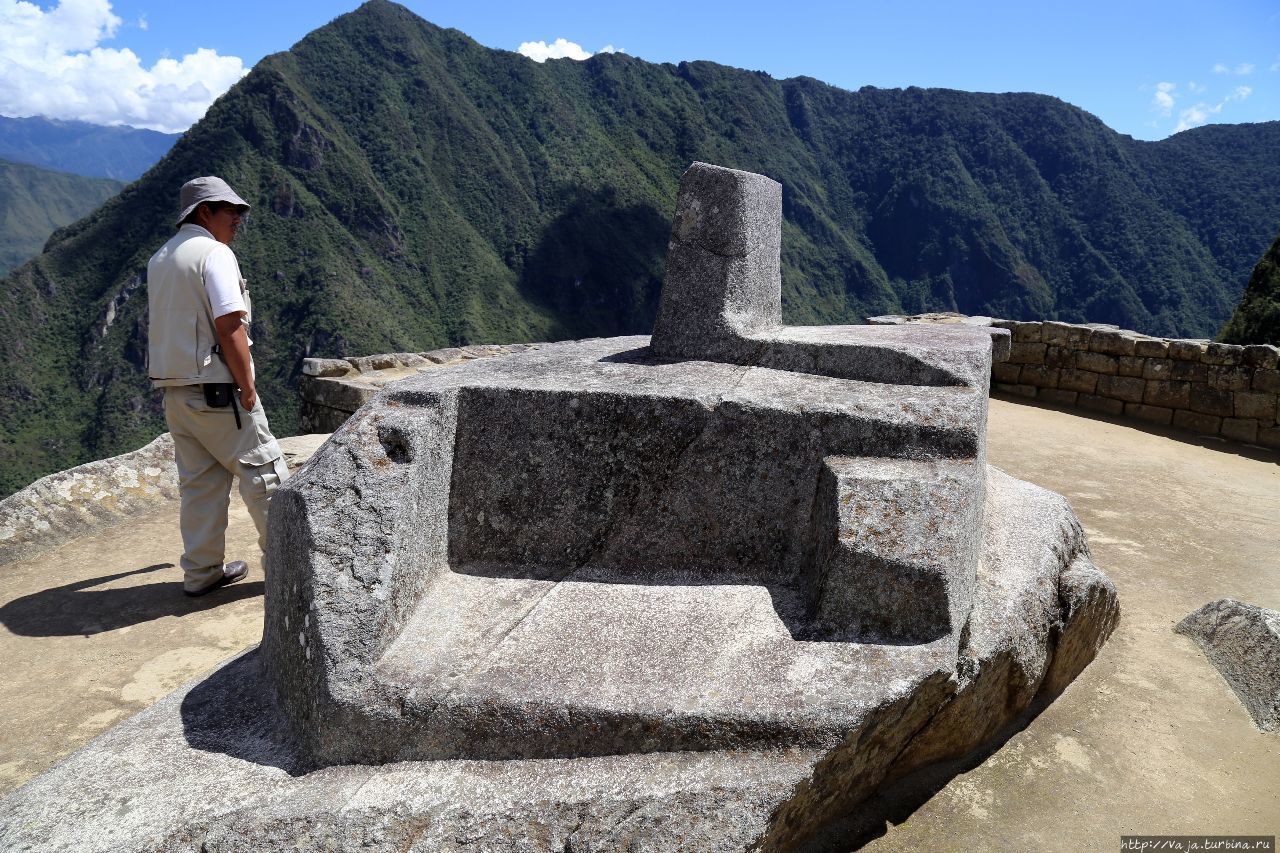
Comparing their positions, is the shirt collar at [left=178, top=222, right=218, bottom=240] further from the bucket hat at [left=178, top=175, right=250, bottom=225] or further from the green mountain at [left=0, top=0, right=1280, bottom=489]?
the green mountain at [left=0, top=0, right=1280, bottom=489]

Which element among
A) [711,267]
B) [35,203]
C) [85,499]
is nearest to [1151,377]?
[711,267]

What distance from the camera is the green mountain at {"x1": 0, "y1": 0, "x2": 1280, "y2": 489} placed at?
5003 centimetres

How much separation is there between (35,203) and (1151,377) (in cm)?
20829

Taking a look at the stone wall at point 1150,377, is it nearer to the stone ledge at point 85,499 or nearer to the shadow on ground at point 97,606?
the stone ledge at point 85,499

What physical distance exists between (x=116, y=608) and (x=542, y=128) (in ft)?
266

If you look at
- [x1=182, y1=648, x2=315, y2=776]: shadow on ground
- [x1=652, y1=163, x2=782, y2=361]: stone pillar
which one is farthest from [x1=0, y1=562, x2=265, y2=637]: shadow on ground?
[x1=652, y1=163, x2=782, y2=361]: stone pillar

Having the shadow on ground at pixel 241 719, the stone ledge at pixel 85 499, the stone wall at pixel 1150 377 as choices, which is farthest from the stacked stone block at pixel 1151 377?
the shadow on ground at pixel 241 719

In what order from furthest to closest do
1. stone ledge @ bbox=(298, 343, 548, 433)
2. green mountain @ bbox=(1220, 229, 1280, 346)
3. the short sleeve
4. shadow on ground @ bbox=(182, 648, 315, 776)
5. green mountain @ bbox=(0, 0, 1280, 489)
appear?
1. green mountain @ bbox=(0, 0, 1280, 489)
2. green mountain @ bbox=(1220, 229, 1280, 346)
3. stone ledge @ bbox=(298, 343, 548, 433)
4. the short sleeve
5. shadow on ground @ bbox=(182, 648, 315, 776)

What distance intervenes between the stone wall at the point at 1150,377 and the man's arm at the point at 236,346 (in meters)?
5.90

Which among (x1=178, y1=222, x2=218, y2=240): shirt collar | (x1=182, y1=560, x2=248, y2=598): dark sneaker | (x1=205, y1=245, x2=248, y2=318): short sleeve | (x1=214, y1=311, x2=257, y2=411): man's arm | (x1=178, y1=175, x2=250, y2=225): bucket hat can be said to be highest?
(x1=178, y1=175, x2=250, y2=225): bucket hat

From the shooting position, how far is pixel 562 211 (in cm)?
7212

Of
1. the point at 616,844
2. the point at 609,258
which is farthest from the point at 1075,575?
the point at 609,258

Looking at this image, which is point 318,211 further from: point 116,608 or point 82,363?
point 116,608

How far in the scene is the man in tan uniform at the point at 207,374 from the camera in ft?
10.3
